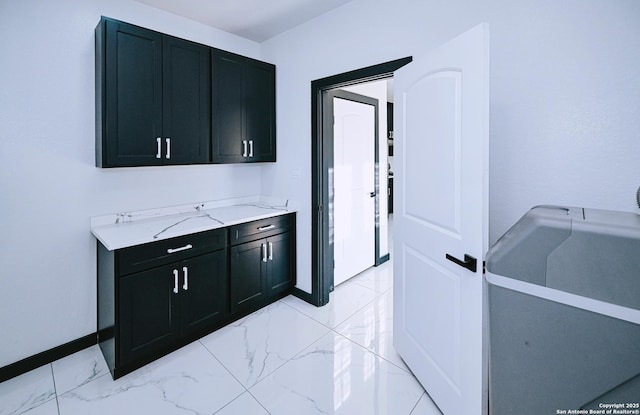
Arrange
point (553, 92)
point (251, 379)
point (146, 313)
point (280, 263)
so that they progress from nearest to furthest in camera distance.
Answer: point (553, 92)
point (251, 379)
point (146, 313)
point (280, 263)

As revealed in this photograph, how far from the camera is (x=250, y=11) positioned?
8.73 feet

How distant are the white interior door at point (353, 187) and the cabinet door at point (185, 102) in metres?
1.28

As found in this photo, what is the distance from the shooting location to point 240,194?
337cm

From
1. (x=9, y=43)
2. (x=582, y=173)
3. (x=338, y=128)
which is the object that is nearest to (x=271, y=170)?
(x=338, y=128)

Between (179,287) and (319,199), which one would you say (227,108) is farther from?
(179,287)

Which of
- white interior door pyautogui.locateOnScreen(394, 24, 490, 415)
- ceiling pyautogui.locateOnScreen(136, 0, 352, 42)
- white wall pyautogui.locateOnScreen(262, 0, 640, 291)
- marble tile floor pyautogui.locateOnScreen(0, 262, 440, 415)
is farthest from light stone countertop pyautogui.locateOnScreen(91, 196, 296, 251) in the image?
white wall pyautogui.locateOnScreen(262, 0, 640, 291)

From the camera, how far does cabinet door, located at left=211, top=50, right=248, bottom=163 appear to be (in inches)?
107

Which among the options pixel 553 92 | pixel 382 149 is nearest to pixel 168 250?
pixel 553 92

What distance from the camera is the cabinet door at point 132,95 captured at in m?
2.13

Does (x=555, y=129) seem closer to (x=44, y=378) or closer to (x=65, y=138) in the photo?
(x=65, y=138)

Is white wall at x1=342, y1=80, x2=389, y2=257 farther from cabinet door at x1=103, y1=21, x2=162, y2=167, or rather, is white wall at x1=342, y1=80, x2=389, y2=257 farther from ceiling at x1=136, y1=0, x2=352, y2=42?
cabinet door at x1=103, y1=21, x2=162, y2=167

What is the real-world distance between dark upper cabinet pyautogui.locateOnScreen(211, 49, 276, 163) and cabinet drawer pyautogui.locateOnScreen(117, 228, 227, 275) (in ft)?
2.44

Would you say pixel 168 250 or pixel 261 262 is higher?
pixel 168 250

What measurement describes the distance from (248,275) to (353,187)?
1560mm
